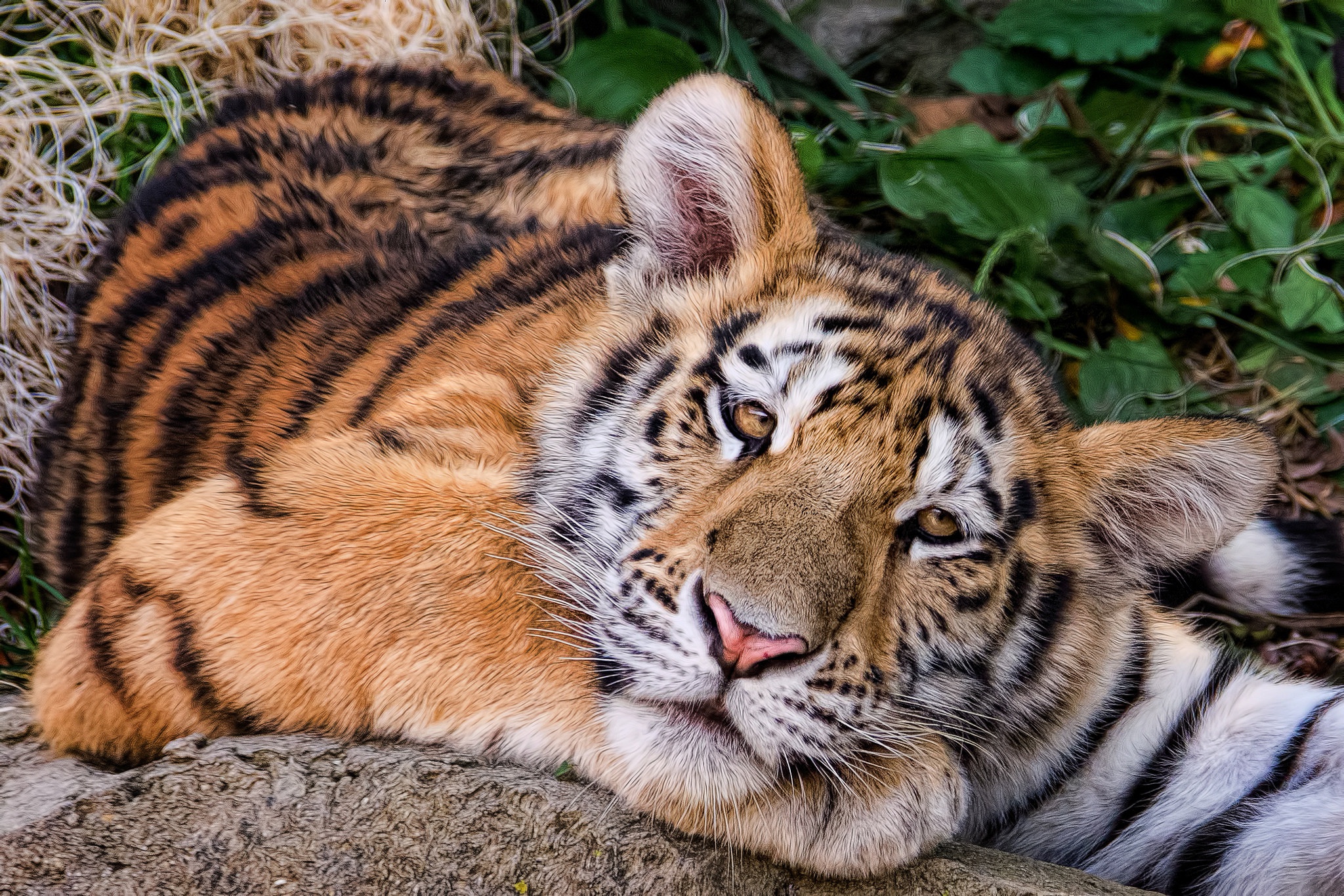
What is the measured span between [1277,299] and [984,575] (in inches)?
70.8

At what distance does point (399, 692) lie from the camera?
5.15 feet

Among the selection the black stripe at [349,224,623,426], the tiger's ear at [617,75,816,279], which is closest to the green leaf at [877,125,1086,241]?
the black stripe at [349,224,623,426]

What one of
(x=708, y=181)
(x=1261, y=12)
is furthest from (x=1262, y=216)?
(x=708, y=181)

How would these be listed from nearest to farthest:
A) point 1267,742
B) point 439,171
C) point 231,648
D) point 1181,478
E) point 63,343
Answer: point 231,648 → point 1181,478 → point 1267,742 → point 439,171 → point 63,343

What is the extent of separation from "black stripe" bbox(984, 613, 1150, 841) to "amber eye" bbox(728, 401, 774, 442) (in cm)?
79

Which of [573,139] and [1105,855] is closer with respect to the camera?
[1105,855]

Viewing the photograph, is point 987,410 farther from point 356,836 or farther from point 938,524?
point 356,836

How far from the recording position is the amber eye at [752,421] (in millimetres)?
1632

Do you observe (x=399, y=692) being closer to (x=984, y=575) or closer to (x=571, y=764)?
(x=571, y=764)

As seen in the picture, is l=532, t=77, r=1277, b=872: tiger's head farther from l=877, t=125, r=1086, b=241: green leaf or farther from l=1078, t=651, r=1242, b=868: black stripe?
l=877, t=125, r=1086, b=241: green leaf

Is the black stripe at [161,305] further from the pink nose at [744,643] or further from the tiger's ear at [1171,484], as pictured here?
the tiger's ear at [1171,484]

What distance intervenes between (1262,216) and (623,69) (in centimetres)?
176

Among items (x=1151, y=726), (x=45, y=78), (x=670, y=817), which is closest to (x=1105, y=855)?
(x=1151, y=726)

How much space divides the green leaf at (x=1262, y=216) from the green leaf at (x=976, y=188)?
44 cm
